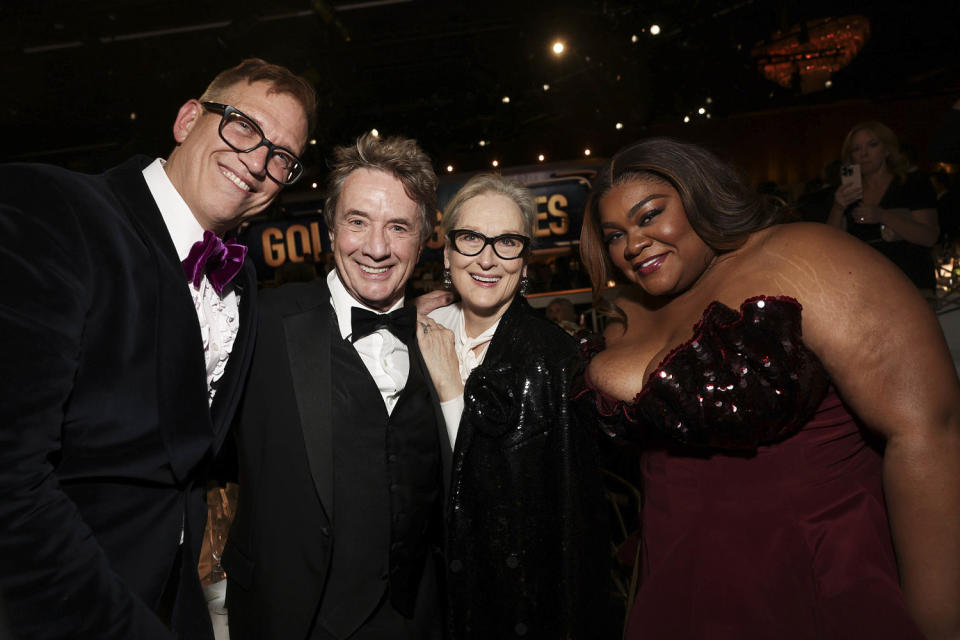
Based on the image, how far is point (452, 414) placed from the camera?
7.02ft

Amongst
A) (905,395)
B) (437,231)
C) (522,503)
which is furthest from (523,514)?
(437,231)

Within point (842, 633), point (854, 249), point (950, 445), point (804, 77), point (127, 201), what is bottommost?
point (842, 633)

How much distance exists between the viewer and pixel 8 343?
1057 mm

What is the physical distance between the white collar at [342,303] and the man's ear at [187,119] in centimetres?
66

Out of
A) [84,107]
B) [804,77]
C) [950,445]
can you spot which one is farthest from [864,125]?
[84,107]

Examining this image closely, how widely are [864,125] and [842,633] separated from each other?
2956 millimetres

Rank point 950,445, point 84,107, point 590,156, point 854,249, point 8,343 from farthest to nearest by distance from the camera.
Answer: point 590,156 → point 84,107 → point 854,249 → point 950,445 → point 8,343

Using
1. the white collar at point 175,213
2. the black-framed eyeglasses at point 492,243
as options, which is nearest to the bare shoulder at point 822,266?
the black-framed eyeglasses at point 492,243

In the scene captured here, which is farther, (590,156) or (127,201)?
(590,156)

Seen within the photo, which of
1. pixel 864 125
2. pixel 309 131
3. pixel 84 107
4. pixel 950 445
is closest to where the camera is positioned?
pixel 950 445

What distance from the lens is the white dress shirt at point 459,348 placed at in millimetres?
2143

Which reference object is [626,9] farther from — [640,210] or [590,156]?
[640,210]

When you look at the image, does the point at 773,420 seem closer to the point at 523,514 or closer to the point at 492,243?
the point at 523,514

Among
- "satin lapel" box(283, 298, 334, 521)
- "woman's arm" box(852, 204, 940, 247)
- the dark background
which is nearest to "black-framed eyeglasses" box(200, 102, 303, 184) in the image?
"satin lapel" box(283, 298, 334, 521)
